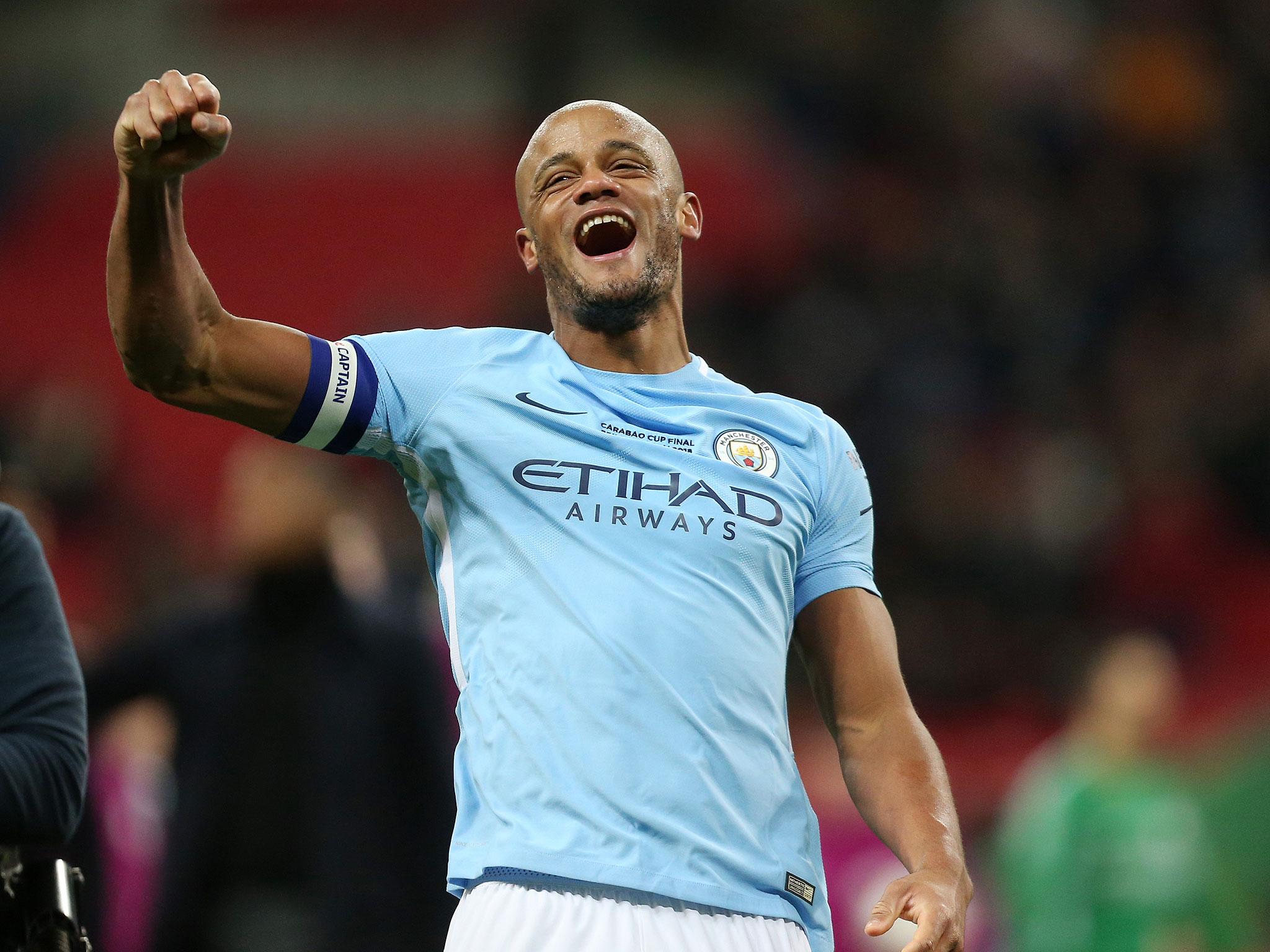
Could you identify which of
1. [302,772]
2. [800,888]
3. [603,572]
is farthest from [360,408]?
[302,772]

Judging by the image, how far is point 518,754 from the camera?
268 cm

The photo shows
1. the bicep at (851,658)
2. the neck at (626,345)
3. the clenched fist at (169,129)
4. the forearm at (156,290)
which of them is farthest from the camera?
the neck at (626,345)

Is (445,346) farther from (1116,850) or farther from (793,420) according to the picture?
(1116,850)

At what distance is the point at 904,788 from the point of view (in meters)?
2.89

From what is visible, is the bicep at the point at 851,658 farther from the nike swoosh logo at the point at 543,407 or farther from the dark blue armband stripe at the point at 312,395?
the dark blue armband stripe at the point at 312,395

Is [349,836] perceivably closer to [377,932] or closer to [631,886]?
[377,932]

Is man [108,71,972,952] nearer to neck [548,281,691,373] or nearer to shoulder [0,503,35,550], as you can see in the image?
neck [548,281,691,373]

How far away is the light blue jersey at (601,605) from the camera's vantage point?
2648 mm

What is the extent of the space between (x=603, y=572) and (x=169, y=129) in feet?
3.16

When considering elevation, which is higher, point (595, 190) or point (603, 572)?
point (595, 190)

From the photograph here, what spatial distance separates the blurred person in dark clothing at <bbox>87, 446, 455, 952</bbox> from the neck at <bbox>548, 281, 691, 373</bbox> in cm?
156

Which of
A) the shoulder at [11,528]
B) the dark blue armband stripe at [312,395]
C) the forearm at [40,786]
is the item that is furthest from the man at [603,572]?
the forearm at [40,786]

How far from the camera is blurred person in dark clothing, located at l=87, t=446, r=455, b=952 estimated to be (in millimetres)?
4352

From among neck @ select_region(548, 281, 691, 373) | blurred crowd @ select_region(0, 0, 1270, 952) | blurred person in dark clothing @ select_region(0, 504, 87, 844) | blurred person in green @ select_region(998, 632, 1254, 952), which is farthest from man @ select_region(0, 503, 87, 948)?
blurred person in green @ select_region(998, 632, 1254, 952)
